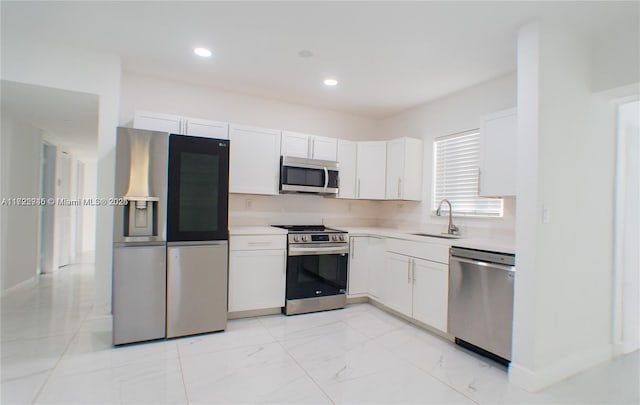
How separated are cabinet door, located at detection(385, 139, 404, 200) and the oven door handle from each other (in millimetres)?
973

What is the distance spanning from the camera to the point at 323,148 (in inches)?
156

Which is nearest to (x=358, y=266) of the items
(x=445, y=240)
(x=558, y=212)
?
(x=445, y=240)

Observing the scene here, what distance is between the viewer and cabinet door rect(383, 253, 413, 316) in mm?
3197

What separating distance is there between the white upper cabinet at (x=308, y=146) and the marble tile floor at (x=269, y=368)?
6.43ft

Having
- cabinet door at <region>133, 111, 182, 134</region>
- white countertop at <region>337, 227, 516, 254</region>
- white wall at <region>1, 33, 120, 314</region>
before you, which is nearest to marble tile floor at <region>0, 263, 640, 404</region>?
white wall at <region>1, 33, 120, 314</region>

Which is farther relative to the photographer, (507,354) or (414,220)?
(414,220)

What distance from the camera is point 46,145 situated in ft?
16.9

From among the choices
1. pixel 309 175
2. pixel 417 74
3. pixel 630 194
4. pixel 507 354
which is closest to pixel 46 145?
pixel 309 175

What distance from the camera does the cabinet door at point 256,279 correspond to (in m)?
3.15

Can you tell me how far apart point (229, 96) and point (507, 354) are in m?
3.78

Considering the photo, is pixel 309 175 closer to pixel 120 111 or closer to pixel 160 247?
pixel 160 247

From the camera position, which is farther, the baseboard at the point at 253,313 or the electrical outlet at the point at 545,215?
the baseboard at the point at 253,313

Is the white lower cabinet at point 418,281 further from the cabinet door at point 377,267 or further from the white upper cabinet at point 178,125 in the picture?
the white upper cabinet at point 178,125

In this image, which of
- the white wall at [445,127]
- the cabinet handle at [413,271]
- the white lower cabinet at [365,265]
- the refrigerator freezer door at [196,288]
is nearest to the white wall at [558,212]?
the white wall at [445,127]
